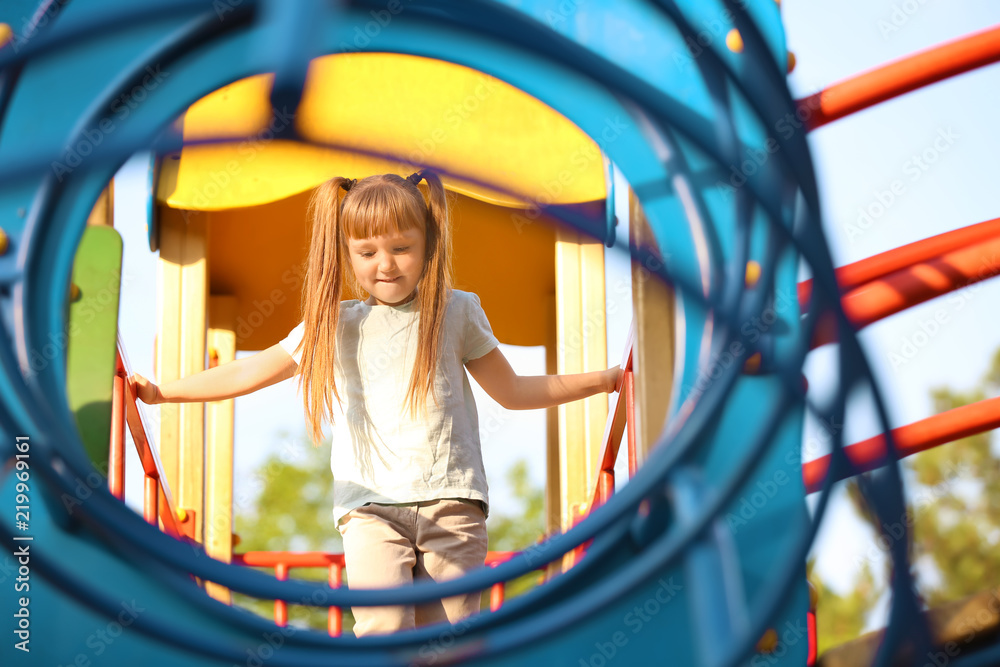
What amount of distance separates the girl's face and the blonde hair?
0.07 feet

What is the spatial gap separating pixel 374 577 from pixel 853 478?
4.16 ft

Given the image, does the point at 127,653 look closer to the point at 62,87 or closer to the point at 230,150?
the point at 62,87

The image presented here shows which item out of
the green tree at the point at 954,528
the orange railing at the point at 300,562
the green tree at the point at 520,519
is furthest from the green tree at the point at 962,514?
the orange railing at the point at 300,562

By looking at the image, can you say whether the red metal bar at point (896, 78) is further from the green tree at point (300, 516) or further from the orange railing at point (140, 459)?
the green tree at point (300, 516)

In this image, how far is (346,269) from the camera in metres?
2.71

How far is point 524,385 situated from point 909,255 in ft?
3.35

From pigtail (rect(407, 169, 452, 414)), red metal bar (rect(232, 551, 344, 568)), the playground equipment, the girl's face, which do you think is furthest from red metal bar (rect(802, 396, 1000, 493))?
red metal bar (rect(232, 551, 344, 568))

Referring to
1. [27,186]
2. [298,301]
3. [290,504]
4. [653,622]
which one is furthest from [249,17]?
[290,504]

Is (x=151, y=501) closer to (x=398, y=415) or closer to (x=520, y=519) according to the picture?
(x=398, y=415)

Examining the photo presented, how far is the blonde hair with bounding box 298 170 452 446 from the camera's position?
2514mm

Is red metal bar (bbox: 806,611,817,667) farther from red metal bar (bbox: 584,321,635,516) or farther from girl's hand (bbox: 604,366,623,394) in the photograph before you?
girl's hand (bbox: 604,366,623,394)

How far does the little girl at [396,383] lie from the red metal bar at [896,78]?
2.76 feet

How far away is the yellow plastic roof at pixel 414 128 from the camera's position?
287 cm

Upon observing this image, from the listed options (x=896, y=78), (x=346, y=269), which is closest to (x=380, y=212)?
(x=346, y=269)
